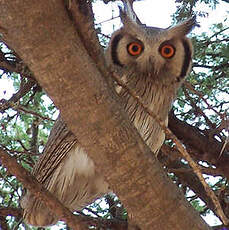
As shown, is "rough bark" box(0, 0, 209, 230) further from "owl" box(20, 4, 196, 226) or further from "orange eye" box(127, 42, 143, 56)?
"orange eye" box(127, 42, 143, 56)

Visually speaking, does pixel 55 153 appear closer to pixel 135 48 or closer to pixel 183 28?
pixel 135 48

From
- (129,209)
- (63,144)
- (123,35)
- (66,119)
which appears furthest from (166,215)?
(123,35)

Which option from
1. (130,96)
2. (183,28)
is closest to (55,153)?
(130,96)

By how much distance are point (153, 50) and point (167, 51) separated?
80 millimetres

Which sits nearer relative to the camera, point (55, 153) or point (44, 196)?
point (44, 196)

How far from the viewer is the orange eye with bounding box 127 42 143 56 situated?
197cm

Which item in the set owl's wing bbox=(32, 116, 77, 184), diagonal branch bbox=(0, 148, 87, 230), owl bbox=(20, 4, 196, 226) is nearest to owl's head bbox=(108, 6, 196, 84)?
owl bbox=(20, 4, 196, 226)

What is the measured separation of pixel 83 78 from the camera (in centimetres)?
117

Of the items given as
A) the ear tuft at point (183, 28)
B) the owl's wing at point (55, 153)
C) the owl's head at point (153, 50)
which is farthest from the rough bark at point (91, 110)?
the ear tuft at point (183, 28)

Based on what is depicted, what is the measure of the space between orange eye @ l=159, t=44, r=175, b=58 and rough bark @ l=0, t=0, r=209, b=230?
30.5 inches

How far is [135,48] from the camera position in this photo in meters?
1.98

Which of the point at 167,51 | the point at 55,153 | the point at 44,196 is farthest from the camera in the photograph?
the point at 167,51

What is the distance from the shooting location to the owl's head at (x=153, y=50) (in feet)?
6.41

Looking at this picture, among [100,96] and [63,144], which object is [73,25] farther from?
[63,144]
